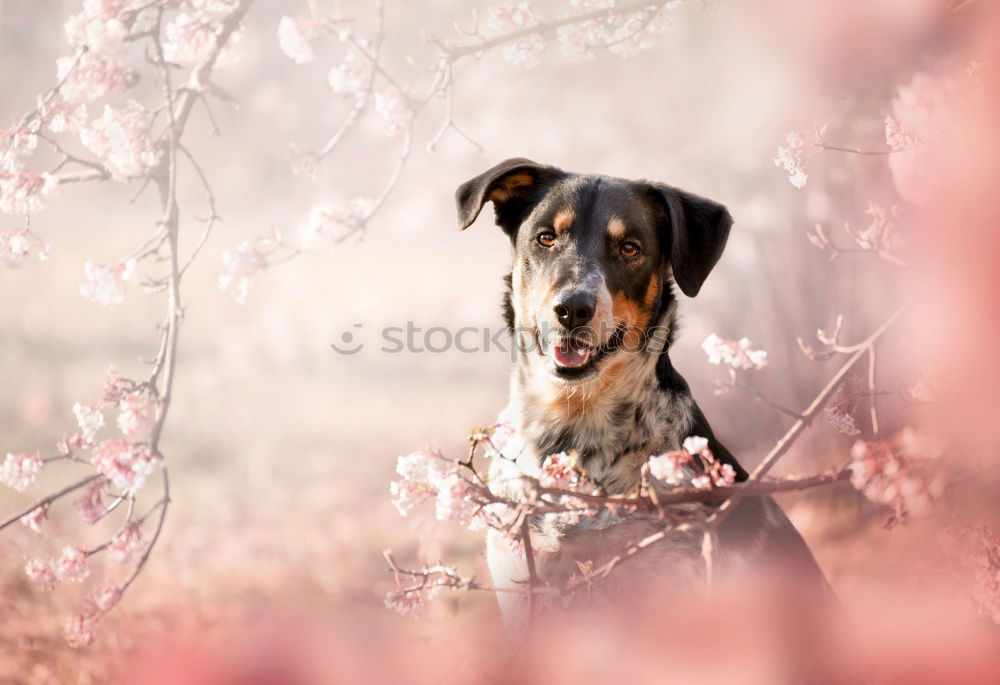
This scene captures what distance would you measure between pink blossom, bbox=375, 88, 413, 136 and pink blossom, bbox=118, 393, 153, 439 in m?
1.66

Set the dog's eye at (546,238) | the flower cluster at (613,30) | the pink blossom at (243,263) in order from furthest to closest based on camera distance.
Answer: the pink blossom at (243,263) < the flower cluster at (613,30) < the dog's eye at (546,238)

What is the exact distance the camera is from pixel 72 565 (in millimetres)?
4074

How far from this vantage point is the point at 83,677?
160 inches

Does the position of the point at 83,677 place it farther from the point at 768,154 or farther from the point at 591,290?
the point at 768,154

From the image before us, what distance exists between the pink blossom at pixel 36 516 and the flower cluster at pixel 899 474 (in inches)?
133

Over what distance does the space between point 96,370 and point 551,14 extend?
2.68 metres

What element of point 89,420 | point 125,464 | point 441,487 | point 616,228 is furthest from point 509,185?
point 89,420

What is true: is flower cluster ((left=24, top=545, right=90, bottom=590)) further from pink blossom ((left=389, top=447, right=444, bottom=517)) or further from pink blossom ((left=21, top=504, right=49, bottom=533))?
pink blossom ((left=389, top=447, right=444, bottom=517))

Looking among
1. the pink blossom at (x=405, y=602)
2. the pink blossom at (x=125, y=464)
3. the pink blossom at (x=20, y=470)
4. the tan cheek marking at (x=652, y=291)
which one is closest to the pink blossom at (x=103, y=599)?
the pink blossom at (x=125, y=464)

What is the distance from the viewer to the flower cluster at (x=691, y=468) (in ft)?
10.7

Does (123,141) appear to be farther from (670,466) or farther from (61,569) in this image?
(670,466)

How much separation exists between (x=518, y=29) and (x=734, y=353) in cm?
175

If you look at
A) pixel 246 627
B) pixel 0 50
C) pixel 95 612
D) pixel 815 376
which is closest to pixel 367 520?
pixel 246 627

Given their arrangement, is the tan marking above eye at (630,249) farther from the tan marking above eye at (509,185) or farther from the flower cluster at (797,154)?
the flower cluster at (797,154)
